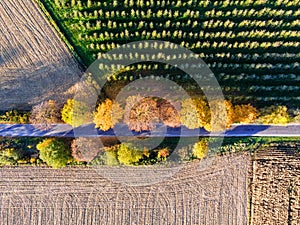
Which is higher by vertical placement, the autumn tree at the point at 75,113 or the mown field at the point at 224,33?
the mown field at the point at 224,33

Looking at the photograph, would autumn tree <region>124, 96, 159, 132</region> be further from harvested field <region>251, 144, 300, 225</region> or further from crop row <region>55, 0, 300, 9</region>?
harvested field <region>251, 144, 300, 225</region>

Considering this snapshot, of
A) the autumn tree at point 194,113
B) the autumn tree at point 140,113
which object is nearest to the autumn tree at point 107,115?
the autumn tree at point 140,113

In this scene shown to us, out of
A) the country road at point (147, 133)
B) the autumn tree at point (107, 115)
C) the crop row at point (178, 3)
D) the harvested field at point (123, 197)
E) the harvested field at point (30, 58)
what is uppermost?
the crop row at point (178, 3)

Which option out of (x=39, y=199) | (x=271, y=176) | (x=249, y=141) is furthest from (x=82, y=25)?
(x=271, y=176)

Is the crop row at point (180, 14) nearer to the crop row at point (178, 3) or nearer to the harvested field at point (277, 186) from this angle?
the crop row at point (178, 3)

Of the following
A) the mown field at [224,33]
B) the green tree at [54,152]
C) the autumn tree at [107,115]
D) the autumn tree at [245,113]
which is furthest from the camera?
the mown field at [224,33]

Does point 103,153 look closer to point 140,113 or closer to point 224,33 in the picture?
point 140,113

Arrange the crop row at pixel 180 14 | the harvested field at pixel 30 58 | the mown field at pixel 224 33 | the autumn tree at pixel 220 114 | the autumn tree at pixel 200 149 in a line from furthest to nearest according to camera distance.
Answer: the harvested field at pixel 30 58 < the autumn tree at pixel 200 149 < the mown field at pixel 224 33 < the crop row at pixel 180 14 < the autumn tree at pixel 220 114

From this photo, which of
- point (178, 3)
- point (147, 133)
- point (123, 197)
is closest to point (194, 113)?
point (147, 133)
